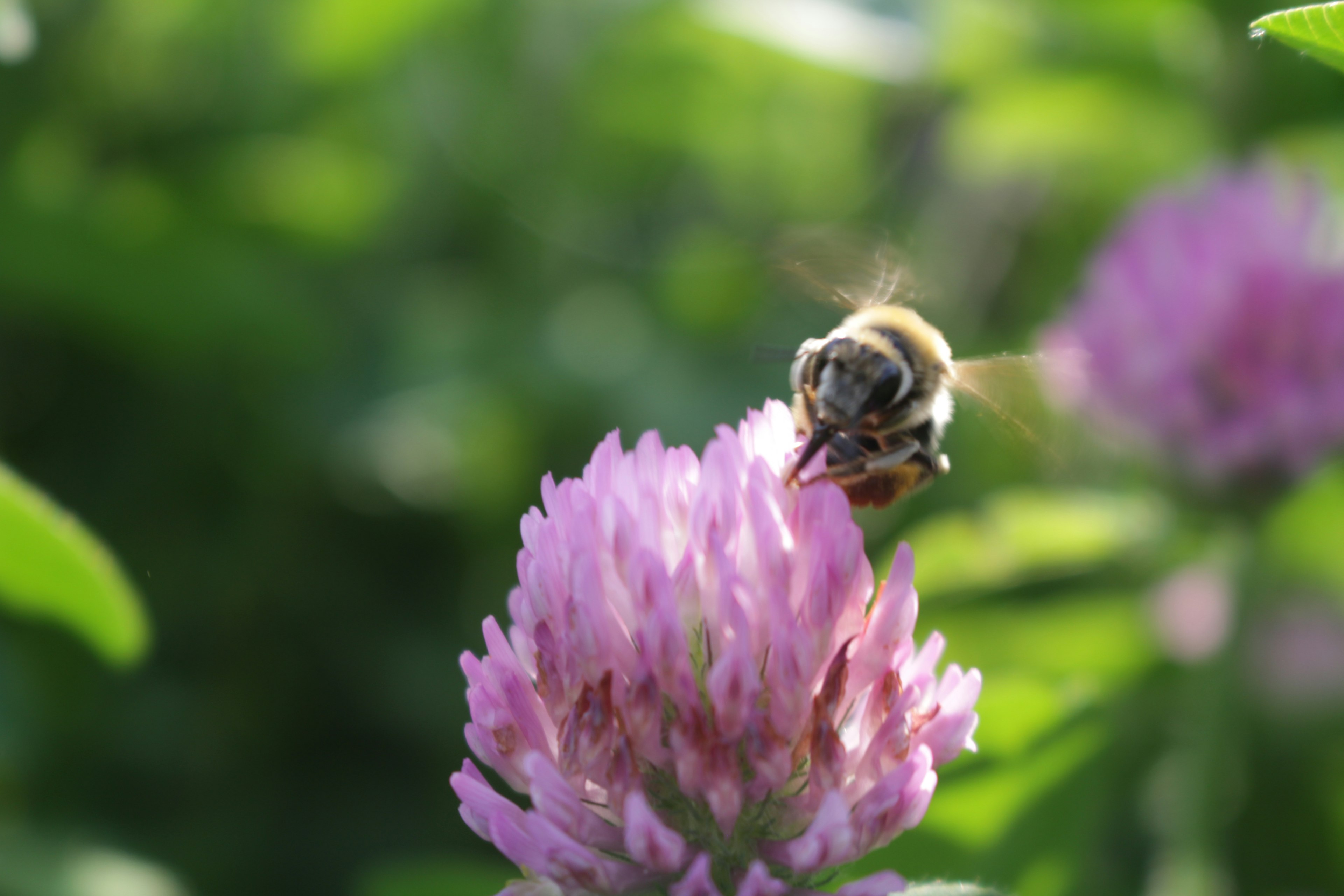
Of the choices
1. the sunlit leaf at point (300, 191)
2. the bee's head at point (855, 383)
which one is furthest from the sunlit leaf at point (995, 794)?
the sunlit leaf at point (300, 191)

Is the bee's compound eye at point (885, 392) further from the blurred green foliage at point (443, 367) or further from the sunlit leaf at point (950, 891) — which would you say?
the blurred green foliage at point (443, 367)

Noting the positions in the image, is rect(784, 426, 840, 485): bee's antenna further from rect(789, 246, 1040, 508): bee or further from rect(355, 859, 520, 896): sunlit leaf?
rect(355, 859, 520, 896): sunlit leaf

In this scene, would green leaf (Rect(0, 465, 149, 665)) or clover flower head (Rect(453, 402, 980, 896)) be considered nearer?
clover flower head (Rect(453, 402, 980, 896))

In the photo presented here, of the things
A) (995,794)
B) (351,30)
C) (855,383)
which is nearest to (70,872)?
(995,794)

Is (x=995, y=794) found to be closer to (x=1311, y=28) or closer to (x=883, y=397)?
(x=883, y=397)

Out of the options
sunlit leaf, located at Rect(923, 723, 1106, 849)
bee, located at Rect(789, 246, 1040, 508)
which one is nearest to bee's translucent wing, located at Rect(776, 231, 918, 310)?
bee, located at Rect(789, 246, 1040, 508)

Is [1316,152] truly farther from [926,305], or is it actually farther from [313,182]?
[313,182]
